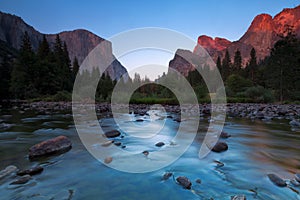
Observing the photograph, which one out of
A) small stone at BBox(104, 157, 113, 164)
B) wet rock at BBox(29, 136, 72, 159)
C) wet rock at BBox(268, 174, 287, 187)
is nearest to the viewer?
wet rock at BBox(268, 174, 287, 187)

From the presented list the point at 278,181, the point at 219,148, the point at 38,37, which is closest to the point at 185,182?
the point at 278,181

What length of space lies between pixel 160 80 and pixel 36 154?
22.3 metres

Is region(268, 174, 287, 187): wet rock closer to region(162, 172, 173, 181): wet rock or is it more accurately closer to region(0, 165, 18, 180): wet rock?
region(162, 172, 173, 181): wet rock

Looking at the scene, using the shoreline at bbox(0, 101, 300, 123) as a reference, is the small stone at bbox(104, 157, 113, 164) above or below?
below

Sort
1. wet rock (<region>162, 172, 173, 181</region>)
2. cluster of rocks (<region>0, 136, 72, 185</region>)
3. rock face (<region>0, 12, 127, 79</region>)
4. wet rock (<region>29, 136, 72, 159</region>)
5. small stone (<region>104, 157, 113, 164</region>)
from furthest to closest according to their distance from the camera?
rock face (<region>0, 12, 127, 79</region>)
wet rock (<region>29, 136, 72, 159</region>)
small stone (<region>104, 157, 113, 164</region>)
wet rock (<region>162, 172, 173, 181</region>)
cluster of rocks (<region>0, 136, 72, 185</region>)

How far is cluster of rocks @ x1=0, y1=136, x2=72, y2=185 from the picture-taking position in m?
2.11

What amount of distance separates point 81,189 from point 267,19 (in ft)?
580

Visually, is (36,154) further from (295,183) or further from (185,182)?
(295,183)

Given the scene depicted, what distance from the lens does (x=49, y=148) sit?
3.11 meters

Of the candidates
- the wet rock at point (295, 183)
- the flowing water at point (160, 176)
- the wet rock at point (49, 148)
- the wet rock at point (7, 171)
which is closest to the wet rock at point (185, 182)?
Result: the flowing water at point (160, 176)

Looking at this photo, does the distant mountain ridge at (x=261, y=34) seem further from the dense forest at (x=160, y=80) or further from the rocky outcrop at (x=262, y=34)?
the dense forest at (x=160, y=80)

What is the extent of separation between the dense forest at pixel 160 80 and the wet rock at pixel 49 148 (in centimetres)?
1474

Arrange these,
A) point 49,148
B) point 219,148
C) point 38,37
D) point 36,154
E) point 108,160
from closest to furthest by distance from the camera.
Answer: point 108,160 → point 36,154 → point 49,148 → point 219,148 → point 38,37

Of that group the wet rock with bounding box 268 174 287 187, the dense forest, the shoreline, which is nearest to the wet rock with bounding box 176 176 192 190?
the wet rock with bounding box 268 174 287 187
